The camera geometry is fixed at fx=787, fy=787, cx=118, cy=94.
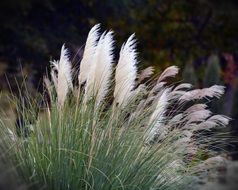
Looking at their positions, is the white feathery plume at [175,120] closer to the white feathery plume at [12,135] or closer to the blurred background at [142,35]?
the white feathery plume at [12,135]

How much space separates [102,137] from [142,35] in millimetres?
15323

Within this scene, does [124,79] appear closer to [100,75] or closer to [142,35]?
[100,75]

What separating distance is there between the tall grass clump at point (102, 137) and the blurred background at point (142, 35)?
4187 mm

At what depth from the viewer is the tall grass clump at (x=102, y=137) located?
5.75 meters

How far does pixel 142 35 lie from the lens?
21141 mm

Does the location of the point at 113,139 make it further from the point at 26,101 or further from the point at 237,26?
the point at 237,26

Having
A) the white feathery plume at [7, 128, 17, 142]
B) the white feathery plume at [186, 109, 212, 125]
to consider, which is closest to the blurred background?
the white feathery plume at [186, 109, 212, 125]

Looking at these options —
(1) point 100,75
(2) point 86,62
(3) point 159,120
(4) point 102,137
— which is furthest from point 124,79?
(4) point 102,137

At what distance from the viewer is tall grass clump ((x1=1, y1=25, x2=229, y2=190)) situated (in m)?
5.75

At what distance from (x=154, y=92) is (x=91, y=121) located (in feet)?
4.41

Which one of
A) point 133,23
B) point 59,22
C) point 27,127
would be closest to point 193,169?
point 27,127

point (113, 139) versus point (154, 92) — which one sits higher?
point (154, 92)

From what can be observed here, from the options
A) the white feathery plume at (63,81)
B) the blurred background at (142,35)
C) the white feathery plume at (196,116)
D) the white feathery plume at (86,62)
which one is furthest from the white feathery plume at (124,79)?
the blurred background at (142,35)

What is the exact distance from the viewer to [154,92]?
7219mm
